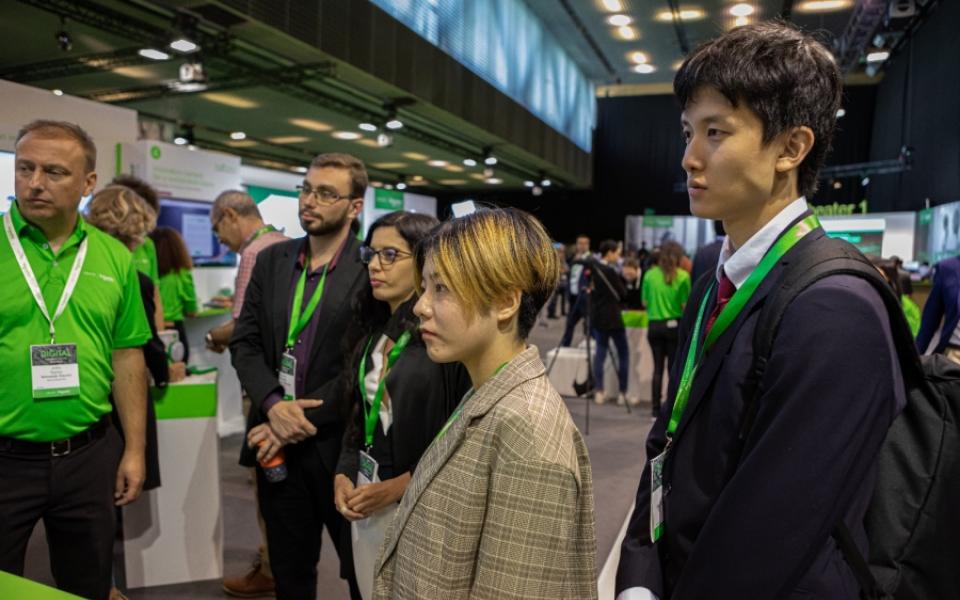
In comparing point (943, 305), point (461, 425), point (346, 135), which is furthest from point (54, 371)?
point (346, 135)

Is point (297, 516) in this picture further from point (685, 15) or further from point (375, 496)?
point (685, 15)

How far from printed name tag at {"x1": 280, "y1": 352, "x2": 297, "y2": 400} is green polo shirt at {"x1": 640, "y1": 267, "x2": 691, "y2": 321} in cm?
434

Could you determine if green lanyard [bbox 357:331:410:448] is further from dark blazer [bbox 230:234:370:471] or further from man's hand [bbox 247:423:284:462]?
man's hand [bbox 247:423:284:462]

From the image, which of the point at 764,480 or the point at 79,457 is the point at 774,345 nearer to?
the point at 764,480

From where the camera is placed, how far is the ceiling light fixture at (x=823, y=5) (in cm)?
1003

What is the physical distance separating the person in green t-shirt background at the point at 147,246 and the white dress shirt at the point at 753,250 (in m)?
2.45

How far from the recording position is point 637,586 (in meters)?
0.96

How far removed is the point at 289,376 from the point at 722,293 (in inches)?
55.7

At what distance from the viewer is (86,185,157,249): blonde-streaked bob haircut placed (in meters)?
2.81

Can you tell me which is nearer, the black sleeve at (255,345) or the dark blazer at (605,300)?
the black sleeve at (255,345)

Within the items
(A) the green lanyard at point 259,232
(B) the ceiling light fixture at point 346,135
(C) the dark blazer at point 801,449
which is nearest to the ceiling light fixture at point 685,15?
(B) the ceiling light fixture at point 346,135

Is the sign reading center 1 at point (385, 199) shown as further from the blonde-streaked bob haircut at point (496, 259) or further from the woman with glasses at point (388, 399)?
the blonde-streaked bob haircut at point (496, 259)

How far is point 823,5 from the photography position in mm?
10172

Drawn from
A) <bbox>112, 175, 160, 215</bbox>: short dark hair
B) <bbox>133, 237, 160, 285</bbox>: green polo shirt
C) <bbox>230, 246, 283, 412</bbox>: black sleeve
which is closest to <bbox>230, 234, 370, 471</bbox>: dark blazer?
<bbox>230, 246, 283, 412</bbox>: black sleeve
